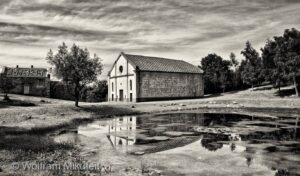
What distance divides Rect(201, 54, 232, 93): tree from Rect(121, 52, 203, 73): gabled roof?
57.5 ft

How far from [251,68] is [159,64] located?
25.9m

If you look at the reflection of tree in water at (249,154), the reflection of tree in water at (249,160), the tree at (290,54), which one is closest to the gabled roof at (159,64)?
the tree at (290,54)

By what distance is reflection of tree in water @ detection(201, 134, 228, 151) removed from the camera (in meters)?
12.0

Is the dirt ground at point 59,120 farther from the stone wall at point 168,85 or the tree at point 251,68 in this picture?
the tree at point 251,68

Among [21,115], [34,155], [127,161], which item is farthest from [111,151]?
Result: [21,115]

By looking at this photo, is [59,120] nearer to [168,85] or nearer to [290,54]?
[168,85]

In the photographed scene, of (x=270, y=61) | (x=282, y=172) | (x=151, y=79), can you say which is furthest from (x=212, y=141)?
(x=270, y=61)

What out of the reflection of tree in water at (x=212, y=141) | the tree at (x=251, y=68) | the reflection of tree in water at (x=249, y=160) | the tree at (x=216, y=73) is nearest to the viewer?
the reflection of tree in water at (x=249, y=160)

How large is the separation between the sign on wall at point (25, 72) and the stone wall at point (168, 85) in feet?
80.4

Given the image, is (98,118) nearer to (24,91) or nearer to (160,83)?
(160,83)

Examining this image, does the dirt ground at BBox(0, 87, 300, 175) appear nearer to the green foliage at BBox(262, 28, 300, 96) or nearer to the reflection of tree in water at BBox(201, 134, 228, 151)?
the reflection of tree in water at BBox(201, 134, 228, 151)

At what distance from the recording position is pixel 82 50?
94.9ft

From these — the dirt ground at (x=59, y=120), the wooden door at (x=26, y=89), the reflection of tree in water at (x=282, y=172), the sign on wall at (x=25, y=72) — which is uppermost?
the sign on wall at (x=25, y=72)

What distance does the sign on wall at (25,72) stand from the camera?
57.6 meters
